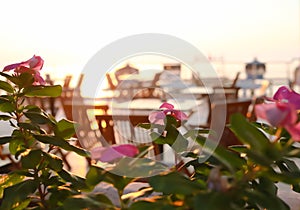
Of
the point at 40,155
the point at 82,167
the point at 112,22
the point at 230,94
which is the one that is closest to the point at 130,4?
the point at 112,22

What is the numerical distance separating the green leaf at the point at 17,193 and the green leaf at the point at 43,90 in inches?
6.4

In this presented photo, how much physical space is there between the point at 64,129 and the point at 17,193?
0.13m

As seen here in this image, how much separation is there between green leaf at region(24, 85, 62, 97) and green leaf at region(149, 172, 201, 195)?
0.32m

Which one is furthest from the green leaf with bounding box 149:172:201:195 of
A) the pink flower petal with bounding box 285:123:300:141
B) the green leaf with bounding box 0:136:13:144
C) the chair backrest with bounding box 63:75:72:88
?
the chair backrest with bounding box 63:75:72:88

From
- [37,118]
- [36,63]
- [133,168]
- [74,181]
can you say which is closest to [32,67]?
[36,63]

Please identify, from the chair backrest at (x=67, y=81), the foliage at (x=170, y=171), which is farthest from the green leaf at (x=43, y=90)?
the chair backrest at (x=67, y=81)

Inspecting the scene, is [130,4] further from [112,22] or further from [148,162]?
[148,162]

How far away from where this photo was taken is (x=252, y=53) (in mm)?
8867

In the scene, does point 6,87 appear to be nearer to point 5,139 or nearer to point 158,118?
point 5,139

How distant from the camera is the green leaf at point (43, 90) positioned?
666 millimetres

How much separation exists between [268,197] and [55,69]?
24.0 ft

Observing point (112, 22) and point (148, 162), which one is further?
point (112, 22)

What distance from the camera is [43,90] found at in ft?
2.21

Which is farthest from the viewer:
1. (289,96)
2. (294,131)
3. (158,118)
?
(158,118)
